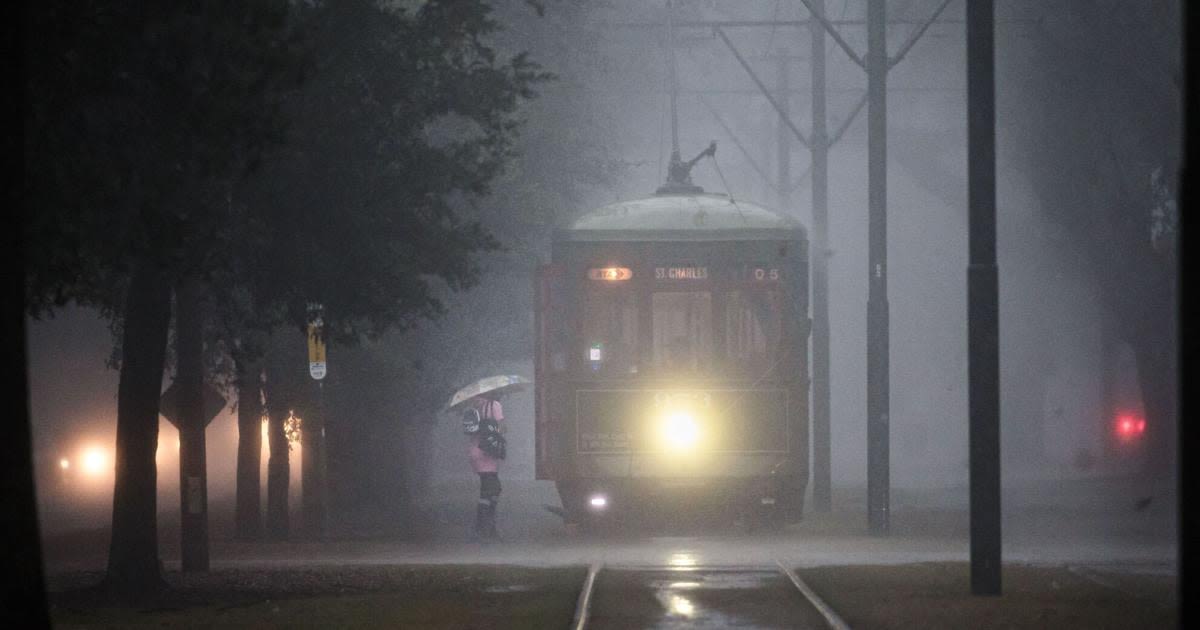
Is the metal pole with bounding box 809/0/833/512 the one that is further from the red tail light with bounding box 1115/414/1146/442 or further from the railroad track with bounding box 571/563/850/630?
the red tail light with bounding box 1115/414/1146/442

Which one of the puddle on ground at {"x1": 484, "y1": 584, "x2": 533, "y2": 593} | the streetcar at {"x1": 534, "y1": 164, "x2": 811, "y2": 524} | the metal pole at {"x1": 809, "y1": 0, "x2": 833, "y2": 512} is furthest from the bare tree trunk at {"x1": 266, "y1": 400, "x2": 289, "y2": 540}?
the puddle on ground at {"x1": 484, "y1": 584, "x2": 533, "y2": 593}

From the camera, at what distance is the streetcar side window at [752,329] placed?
24.5 meters

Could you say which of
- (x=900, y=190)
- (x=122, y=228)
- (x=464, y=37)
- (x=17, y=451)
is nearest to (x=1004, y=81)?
(x=900, y=190)

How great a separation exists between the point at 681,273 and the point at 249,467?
607cm

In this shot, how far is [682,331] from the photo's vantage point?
81.0ft

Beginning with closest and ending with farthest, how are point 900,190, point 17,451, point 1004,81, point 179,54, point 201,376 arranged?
point 17,451
point 179,54
point 201,376
point 1004,81
point 900,190

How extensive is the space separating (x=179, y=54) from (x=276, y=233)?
16.0ft

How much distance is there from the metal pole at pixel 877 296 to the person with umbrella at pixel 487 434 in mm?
4103

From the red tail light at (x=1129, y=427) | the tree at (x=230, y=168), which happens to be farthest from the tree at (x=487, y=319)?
the red tail light at (x=1129, y=427)

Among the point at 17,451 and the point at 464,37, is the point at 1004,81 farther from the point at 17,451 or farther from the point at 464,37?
the point at 17,451

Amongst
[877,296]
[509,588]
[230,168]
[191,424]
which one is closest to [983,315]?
[509,588]

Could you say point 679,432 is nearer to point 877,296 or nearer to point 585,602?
point 877,296

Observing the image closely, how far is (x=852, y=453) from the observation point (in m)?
65.4

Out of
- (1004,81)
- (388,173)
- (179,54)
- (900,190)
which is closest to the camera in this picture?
(179,54)
